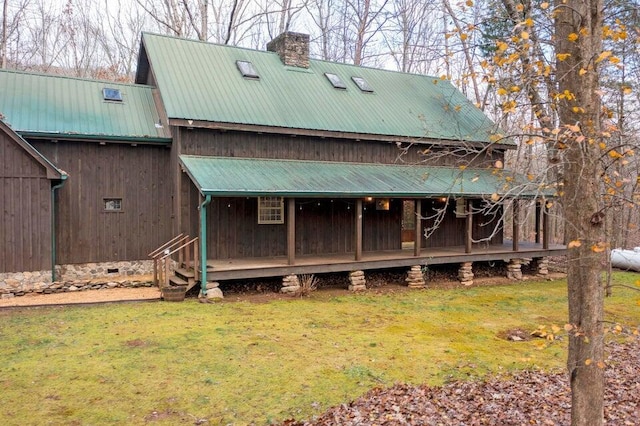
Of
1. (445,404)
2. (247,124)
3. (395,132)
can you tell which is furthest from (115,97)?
(445,404)

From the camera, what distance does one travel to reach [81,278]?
13312 millimetres

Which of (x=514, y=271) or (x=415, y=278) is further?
(x=514, y=271)

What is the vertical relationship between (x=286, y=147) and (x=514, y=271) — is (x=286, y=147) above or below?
above

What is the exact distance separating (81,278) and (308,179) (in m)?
7.16

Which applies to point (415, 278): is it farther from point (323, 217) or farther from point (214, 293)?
point (214, 293)

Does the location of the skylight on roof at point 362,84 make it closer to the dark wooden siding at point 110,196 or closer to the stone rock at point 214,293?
the dark wooden siding at point 110,196

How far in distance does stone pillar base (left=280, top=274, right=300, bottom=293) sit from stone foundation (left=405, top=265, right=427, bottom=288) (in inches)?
147

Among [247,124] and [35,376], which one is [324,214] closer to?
[247,124]

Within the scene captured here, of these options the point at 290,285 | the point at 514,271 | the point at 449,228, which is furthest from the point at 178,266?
the point at 514,271

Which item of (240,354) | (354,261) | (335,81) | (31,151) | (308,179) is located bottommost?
(240,354)

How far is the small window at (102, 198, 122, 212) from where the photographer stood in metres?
13.7

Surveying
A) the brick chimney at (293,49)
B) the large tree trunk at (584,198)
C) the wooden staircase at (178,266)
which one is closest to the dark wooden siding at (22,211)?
the wooden staircase at (178,266)

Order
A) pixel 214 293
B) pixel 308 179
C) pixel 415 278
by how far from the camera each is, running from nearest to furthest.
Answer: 1. pixel 214 293
2. pixel 308 179
3. pixel 415 278

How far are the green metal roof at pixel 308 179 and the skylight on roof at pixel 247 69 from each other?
11.8 ft
